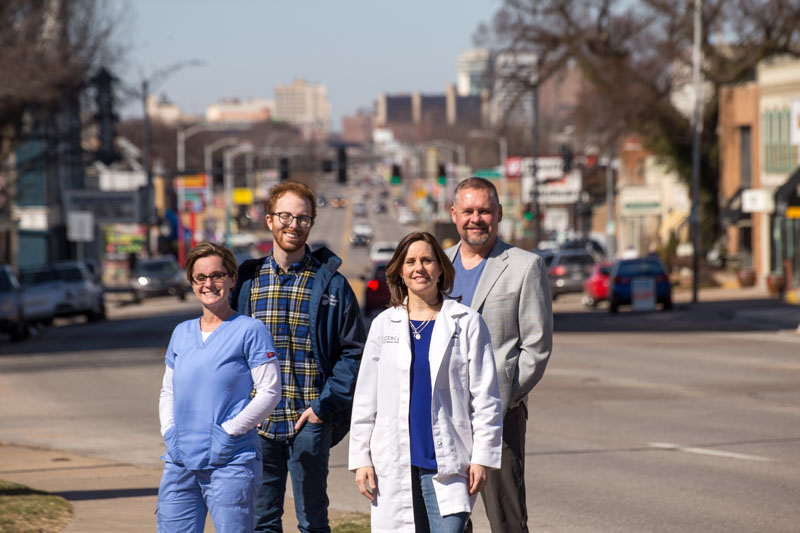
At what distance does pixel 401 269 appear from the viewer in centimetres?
571

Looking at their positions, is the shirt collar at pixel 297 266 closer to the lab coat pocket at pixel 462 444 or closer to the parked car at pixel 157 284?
the lab coat pocket at pixel 462 444

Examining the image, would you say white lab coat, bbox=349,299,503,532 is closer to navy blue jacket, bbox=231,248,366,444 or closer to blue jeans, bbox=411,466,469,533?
blue jeans, bbox=411,466,469,533

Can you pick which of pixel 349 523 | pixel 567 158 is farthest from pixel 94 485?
pixel 567 158

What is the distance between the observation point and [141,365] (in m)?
22.9

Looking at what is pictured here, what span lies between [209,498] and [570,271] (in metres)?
40.5

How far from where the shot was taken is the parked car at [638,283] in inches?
1459

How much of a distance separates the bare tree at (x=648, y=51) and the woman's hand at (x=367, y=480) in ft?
160

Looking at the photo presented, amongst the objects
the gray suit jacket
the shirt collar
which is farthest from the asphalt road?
the shirt collar

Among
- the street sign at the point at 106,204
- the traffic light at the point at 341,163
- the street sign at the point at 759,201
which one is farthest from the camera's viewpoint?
the street sign at the point at 106,204

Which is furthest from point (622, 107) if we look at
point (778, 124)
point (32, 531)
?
point (32, 531)

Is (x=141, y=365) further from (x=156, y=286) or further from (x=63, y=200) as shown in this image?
(x=63, y=200)

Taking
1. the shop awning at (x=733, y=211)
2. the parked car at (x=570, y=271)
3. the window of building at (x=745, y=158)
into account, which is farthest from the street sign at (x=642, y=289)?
the window of building at (x=745, y=158)

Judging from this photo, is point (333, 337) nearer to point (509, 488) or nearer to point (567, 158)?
point (509, 488)

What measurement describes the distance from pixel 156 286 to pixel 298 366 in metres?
46.6
